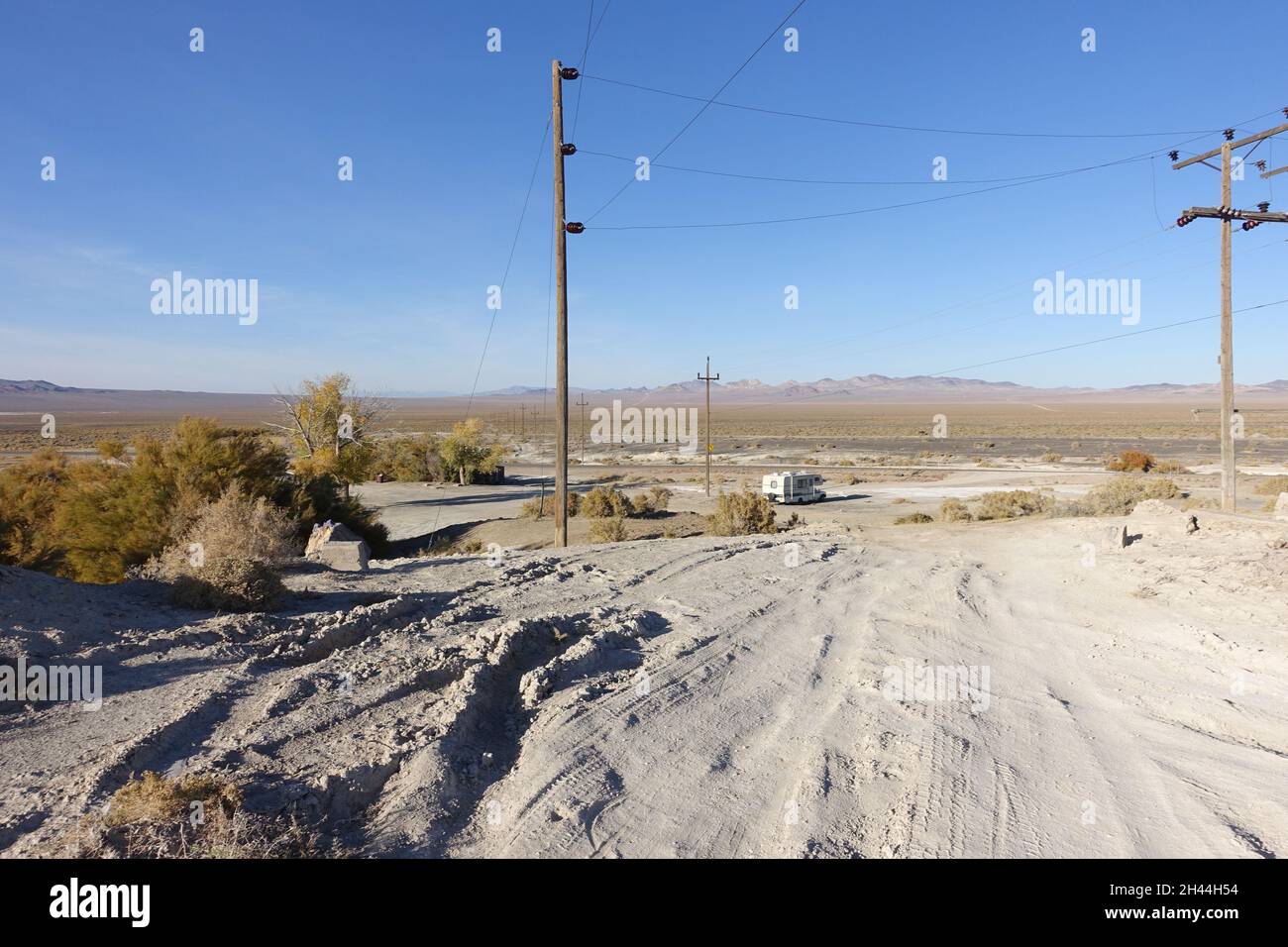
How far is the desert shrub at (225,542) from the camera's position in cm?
958

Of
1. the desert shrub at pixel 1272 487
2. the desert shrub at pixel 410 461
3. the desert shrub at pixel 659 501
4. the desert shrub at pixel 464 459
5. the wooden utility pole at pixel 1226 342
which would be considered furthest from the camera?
the desert shrub at pixel 410 461

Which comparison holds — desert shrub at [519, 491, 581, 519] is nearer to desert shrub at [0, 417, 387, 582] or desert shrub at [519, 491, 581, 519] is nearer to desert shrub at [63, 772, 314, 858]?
desert shrub at [0, 417, 387, 582]

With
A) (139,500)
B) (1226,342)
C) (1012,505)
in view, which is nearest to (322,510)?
(139,500)

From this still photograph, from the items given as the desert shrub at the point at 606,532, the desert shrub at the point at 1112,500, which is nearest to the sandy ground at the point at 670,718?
the desert shrub at the point at 606,532

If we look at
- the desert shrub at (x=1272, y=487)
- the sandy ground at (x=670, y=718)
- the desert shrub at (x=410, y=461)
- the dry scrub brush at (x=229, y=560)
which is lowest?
the sandy ground at (x=670, y=718)

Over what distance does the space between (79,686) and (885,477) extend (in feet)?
155

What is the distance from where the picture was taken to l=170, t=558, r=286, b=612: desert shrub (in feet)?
27.3

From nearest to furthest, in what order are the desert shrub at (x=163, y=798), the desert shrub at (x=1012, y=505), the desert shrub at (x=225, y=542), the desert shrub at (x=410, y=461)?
1. the desert shrub at (x=163, y=798)
2. the desert shrub at (x=225, y=542)
3. the desert shrub at (x=1012, y=505)
4. the desert shrub at (x=410, y=461)

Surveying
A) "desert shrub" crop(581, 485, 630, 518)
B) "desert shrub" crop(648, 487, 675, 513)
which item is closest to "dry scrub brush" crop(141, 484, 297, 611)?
"desert shrub" crop(581, 485, 630, 518)

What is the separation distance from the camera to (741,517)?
68.0ft

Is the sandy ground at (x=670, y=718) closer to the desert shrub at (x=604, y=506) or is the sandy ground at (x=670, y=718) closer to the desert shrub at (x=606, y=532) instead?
the desert shrub at (x=606, y=532)

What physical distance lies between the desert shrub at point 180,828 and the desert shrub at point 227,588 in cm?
441

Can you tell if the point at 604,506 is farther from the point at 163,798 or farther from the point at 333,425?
the point at 163,798

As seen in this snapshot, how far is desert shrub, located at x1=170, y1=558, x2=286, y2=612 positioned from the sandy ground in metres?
0.33
